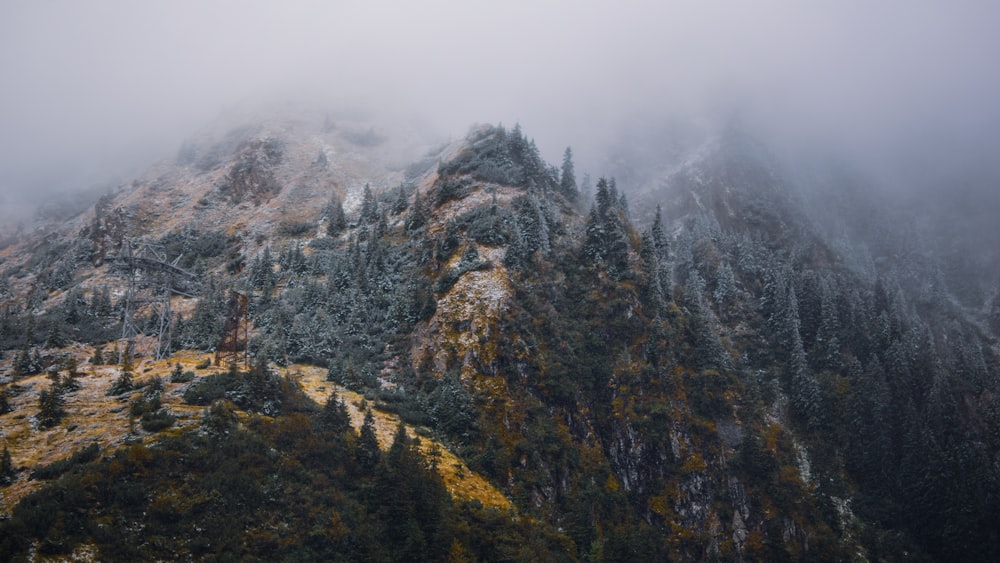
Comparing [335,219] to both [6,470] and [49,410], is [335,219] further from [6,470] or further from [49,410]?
[6,470]

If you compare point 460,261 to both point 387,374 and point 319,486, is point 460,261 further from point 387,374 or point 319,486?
point 319,486

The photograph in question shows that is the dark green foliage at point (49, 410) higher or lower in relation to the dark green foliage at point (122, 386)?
lower

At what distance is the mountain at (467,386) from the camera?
35875 millimetres

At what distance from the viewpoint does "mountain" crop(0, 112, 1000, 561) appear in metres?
35.9

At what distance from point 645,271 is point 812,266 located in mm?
52994

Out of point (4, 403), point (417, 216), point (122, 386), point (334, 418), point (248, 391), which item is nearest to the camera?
point (4, 403)

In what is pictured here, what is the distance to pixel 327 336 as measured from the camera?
63.2m

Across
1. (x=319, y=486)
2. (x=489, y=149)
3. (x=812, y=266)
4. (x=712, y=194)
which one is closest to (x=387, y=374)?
(x=319, y=486)

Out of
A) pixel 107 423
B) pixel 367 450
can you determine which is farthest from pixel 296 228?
pixel 367 450

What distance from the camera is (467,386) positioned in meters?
57.5

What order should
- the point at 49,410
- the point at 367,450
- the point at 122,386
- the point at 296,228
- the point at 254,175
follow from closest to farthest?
1. the point at 49,410
2. the point at 122,386
3. the point at 367,450
4. the point at 296,228
5. the point at 254,175

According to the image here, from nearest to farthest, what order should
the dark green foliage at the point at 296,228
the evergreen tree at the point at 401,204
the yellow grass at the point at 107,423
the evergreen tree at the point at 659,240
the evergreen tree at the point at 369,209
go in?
the yellow grass at the point at 107,423
the evergreen tree at the point at 659,240
the evergreen tree at the point at 401,204
the evergreen tree at the point at 369,209
the dark green foliage at the point at 296,228

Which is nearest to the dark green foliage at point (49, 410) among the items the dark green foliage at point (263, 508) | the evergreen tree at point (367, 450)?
the dark green foliage at point (263, 508)

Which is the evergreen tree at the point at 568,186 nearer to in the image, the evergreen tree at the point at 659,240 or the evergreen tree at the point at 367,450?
the evergreen tree at the point at 659,240
